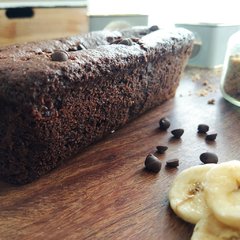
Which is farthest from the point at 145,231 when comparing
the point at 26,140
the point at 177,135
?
the point at 177,135

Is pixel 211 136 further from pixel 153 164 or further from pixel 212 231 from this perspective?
pixel 212 231

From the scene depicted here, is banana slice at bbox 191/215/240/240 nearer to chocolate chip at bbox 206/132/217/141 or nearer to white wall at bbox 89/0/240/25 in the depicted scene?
chocolate chip at bbox 206/132/217/141

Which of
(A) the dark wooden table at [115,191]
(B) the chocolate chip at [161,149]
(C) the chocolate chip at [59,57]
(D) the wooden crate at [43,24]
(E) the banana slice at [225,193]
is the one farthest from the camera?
(D) the wooden crate at [43,24]

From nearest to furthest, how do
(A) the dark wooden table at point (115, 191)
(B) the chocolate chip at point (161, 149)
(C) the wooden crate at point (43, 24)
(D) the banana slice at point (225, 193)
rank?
(D) the banana slice at point (225, 193) → (A) the dark wooden table at point (115, 191) → (B) the chocolate chip at point (161, 149) → (C) the wooden crate at point (43, 24)

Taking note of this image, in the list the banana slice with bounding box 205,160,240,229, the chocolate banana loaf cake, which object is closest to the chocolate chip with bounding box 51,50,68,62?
the chocolate banana loaf cake

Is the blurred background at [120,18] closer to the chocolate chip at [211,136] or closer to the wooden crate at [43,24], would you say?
the wooden crate at [43,24]

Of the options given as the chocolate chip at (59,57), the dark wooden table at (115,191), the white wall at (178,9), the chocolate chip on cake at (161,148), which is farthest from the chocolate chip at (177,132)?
the white wall at (178,9)
